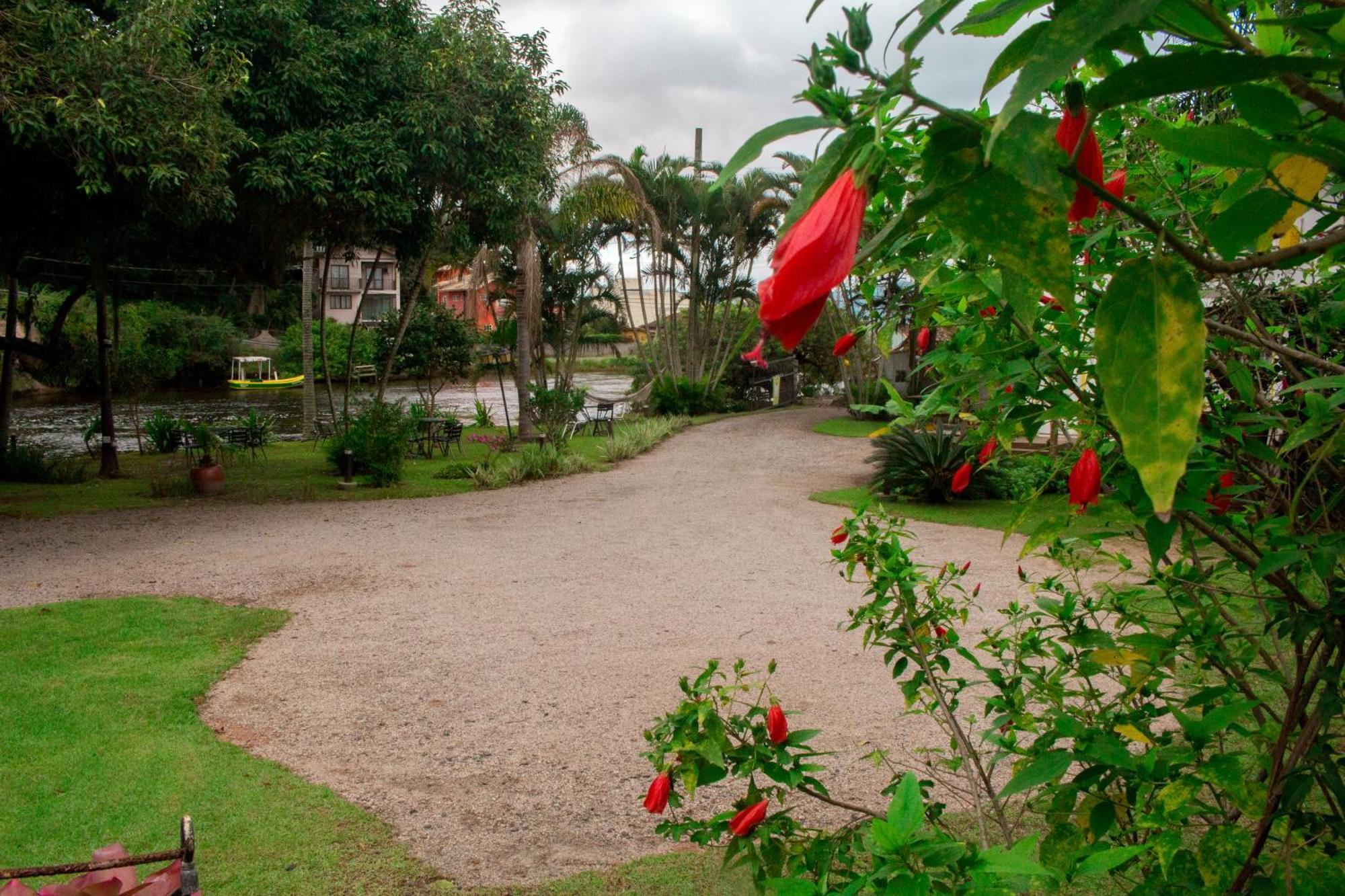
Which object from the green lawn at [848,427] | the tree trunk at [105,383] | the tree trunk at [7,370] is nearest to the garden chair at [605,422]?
the green lawn at [848,427]

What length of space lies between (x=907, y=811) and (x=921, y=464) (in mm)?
9862

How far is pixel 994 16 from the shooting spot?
1.73 feet

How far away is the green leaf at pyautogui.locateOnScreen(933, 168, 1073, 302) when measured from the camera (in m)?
0.50

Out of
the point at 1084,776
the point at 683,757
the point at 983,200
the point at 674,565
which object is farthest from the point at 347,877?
the point at 674,565

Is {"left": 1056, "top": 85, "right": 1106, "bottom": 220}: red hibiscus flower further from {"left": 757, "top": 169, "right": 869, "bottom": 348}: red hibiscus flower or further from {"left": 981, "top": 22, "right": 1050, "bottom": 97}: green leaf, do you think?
{"left": 757, "top": 169, "right": 869, "bottom": 348}: red hibiscus flower

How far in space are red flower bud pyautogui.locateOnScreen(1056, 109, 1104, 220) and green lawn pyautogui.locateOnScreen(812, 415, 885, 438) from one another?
53.1ft

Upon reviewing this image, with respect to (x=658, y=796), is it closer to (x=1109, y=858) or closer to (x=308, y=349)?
(x=1109, y=858)

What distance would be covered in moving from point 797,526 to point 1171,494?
901 cm

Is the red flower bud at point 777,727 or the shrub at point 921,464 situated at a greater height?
the red flower bud at point 777,727

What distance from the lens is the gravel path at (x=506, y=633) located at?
3.70 meters

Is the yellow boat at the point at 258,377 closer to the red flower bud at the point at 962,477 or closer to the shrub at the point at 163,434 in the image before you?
the shrub at the point at 163,434

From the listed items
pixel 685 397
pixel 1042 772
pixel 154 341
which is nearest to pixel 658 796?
pixel 1042 772

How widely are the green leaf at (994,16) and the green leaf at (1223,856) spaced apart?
1.14 m

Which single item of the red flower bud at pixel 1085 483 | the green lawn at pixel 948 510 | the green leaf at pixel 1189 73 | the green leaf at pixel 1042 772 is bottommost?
the green lawn at pixel 948 510
